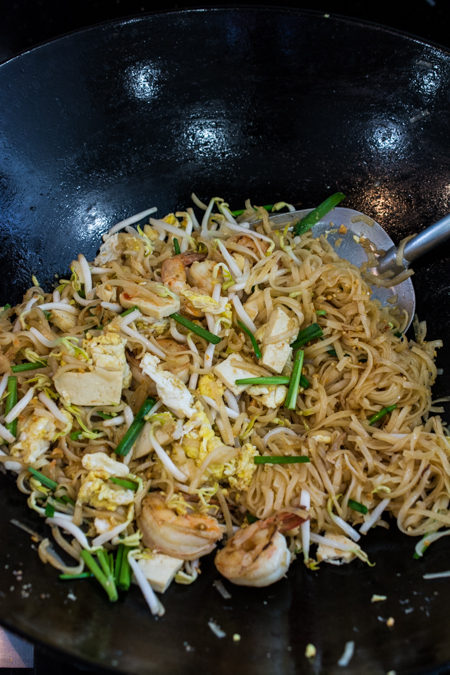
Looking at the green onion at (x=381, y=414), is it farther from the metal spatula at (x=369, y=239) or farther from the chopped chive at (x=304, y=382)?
the metal spatula at (x=369, y=239)

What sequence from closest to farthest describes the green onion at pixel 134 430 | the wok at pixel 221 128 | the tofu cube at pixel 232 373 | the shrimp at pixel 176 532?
the shrimp at pixel 176 532
the green onion at pixel 134 430
the tofu cube at pixel 232 373
the wok at pixel 221 128

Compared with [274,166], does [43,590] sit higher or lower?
lower

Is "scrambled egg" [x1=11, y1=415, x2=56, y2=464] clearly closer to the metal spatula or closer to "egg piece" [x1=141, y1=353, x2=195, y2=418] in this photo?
"egg piece" [x1=141, y1=353, x2=195, y2=418]

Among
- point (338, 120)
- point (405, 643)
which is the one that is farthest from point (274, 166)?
point (405, 643)

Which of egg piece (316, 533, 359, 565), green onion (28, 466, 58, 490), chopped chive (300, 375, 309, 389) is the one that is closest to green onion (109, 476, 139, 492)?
green onion (28, 466, 58, 490)

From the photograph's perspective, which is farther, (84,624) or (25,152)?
(25,152)

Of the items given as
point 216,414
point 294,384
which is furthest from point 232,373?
point 294,384

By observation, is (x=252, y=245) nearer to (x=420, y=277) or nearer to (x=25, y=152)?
(x=420, y=277)

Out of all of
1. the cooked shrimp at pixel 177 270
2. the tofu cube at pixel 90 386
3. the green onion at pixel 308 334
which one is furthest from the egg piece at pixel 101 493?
the green onion at pixel 308 334
